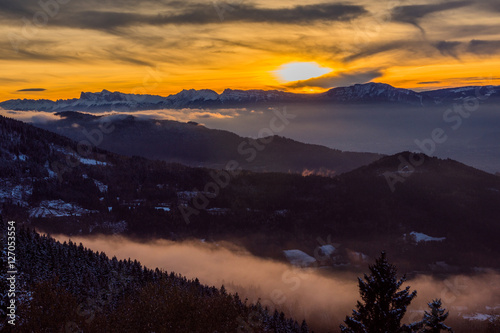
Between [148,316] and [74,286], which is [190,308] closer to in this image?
[148,316]

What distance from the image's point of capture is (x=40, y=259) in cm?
11781

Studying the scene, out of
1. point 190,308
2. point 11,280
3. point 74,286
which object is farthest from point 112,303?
point 11,280

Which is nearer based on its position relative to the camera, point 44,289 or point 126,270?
point 44,289

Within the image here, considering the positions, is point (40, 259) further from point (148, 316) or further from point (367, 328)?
point (367, 328)

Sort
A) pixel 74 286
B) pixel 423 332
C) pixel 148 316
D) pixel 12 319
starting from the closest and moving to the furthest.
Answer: pixel 423 332, pixel 12 319, pixel 148 316, pixel 74 286

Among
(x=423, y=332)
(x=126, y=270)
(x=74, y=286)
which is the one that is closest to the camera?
(x=423, y=332)

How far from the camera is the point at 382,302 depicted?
4275 centimetres

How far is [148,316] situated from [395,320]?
36318mm

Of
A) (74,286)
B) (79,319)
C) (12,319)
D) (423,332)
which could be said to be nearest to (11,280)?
(12,319)

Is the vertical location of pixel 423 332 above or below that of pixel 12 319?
above

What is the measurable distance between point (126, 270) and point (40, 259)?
31772 millimetres

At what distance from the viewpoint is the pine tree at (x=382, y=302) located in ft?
138

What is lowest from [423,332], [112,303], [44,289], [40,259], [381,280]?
[112,303]

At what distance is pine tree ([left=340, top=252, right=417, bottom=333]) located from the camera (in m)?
42.2
